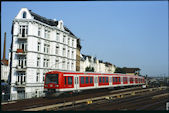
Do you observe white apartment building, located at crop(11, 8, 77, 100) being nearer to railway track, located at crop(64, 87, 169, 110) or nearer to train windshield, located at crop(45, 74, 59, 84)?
train windshield, located at crop(45, 74, 59, 84)

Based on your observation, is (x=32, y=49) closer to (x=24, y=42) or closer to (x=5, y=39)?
(x=24, y=42)

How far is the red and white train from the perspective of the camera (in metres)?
27.7

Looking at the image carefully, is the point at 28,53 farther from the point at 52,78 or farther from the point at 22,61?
the point at 52,78

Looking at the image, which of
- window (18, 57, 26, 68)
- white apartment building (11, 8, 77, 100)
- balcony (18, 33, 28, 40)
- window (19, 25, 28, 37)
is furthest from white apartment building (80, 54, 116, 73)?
balcony (18, 33, 28, 40)

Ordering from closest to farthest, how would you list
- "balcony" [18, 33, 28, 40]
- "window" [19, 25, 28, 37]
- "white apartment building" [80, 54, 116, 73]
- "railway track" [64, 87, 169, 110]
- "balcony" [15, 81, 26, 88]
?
"railway track" [64, 87, 169, 110], "balcony" [15, 81, 26, 88], "balcony" [18, 33, 28, 40], "window" [19, 25, 28, 37], "white apartment building" [80, 54, 116, 73]

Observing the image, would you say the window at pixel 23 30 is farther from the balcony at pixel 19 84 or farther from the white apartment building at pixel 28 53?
the balcony at pixel 19 84

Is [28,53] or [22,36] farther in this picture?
[22,36]

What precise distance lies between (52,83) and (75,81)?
11.8 ft

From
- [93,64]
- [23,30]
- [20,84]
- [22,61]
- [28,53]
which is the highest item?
[23,30]

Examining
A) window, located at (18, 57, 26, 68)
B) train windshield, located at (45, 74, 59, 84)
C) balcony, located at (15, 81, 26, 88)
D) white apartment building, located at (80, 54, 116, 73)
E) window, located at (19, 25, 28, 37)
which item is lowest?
balcony, located at (15, 81, 26, 88)

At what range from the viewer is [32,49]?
3900 cm

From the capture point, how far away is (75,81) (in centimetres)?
2997

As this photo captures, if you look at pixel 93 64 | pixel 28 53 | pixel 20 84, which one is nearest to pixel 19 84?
pixel 20 84

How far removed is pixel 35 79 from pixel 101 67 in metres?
58.5
